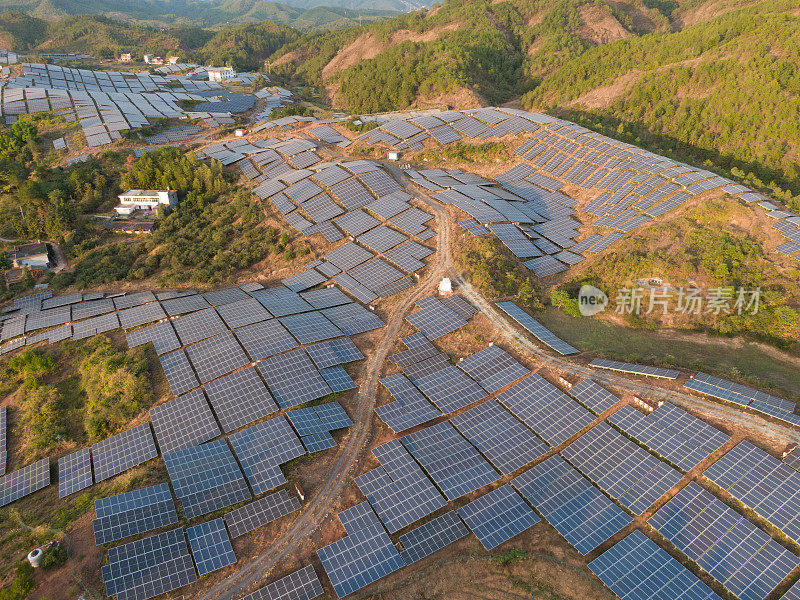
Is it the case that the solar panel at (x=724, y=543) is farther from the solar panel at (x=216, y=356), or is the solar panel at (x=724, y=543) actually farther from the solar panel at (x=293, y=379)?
the solar panel at (x=216, y=356)

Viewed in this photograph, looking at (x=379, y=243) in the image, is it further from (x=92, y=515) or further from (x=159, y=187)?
(x=159, y=187)

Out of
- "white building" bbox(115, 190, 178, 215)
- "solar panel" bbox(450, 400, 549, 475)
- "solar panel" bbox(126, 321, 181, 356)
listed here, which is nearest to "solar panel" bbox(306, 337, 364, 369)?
"solar panel" bbox(450, 400, 549, 475)

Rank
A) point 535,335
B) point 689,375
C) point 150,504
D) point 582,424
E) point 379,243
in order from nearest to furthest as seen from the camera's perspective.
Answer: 1. point 150,504
2. point 582,424
3. point 689,375
4. point 535,335
5. point 379,243

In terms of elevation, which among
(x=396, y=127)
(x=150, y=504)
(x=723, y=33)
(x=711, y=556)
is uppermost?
(x=723, y=33)

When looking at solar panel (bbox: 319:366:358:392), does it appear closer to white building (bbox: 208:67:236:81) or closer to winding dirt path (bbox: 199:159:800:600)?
winding dirt path (bbox: 199:159:800:600)

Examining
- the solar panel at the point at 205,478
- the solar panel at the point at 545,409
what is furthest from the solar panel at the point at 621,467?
the solar panel at the point at 205,478

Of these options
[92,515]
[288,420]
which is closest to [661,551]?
[288,420]
